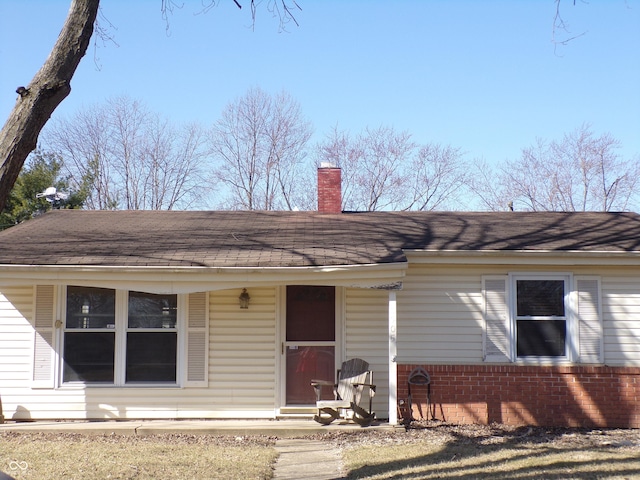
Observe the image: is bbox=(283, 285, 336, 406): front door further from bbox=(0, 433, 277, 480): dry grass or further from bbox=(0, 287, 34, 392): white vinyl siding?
bbox=(0, 287, 34, 392): white vinyl siding

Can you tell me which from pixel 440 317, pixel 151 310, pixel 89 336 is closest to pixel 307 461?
pixel 440 317

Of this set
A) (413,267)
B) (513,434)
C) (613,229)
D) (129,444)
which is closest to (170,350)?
(129,444)

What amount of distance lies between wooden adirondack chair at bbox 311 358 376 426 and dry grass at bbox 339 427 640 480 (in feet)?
2.47

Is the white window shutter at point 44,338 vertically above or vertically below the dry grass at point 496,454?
above

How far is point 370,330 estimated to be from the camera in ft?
37.6

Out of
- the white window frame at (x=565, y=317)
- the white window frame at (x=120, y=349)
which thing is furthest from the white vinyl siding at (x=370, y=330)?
the white window frame at (x=120, y=349)

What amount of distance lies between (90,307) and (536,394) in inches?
283

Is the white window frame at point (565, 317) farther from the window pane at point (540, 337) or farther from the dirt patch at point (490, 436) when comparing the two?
the dirt patch at point (490, 436)

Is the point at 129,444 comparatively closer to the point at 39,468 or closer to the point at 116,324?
the point at 39,468

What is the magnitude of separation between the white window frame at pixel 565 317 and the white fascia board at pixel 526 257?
0.88ft

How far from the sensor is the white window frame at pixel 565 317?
1116cm

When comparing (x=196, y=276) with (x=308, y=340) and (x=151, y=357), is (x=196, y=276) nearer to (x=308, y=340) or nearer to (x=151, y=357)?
(x=151, y=357)

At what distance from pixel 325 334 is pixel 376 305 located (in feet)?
3.15

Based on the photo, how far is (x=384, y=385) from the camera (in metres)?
11.4
